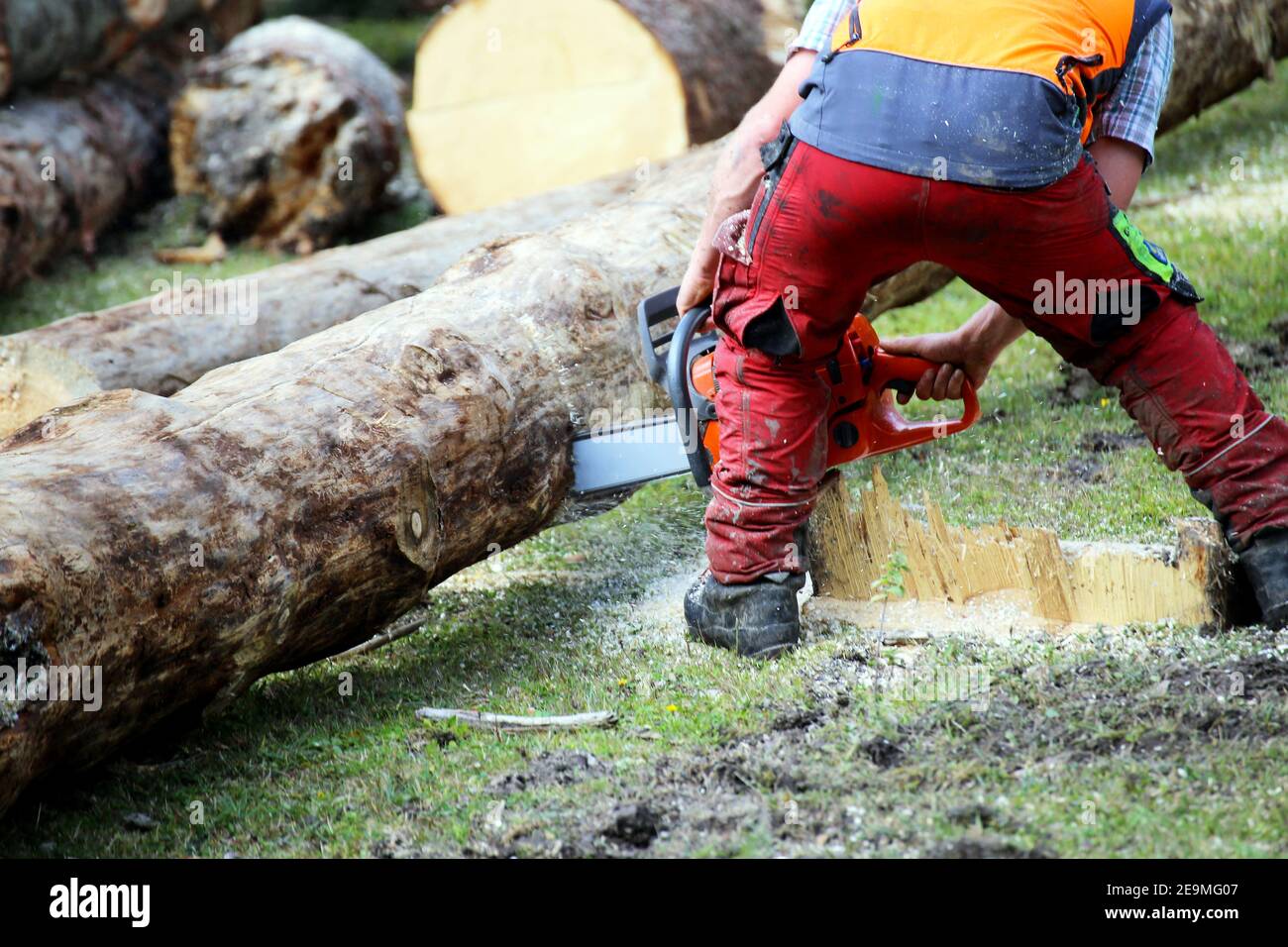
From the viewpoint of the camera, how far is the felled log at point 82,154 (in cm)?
702

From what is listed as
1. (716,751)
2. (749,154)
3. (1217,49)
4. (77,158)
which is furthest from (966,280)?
(77,158)

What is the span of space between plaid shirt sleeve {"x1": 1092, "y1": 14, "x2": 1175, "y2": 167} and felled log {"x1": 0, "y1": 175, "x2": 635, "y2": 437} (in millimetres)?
3110

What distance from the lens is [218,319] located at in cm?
500

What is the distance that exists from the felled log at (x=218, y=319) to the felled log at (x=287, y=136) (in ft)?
7.48

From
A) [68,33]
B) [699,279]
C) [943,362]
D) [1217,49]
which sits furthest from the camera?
[68,33]

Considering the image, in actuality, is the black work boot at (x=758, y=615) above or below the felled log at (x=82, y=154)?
above

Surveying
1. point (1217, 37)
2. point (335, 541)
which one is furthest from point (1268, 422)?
point (1217, 37)

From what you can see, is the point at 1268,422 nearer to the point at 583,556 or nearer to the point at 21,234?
the point at 583,556

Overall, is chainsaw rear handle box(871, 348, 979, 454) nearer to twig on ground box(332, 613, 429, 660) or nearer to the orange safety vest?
the orange safety vest

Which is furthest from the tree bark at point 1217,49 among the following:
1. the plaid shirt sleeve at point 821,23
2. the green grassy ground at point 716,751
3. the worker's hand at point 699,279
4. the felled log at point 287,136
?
the felled log at point 287,136

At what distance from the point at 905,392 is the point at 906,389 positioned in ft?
0.04

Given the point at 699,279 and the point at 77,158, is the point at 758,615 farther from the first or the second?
the point at 77,158

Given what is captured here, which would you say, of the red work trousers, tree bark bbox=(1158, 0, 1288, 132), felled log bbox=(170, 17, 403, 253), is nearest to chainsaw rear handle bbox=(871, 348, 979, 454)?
the red work trousers

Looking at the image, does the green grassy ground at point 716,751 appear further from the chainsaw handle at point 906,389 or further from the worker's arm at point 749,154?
the worker's arm at point 749,154
